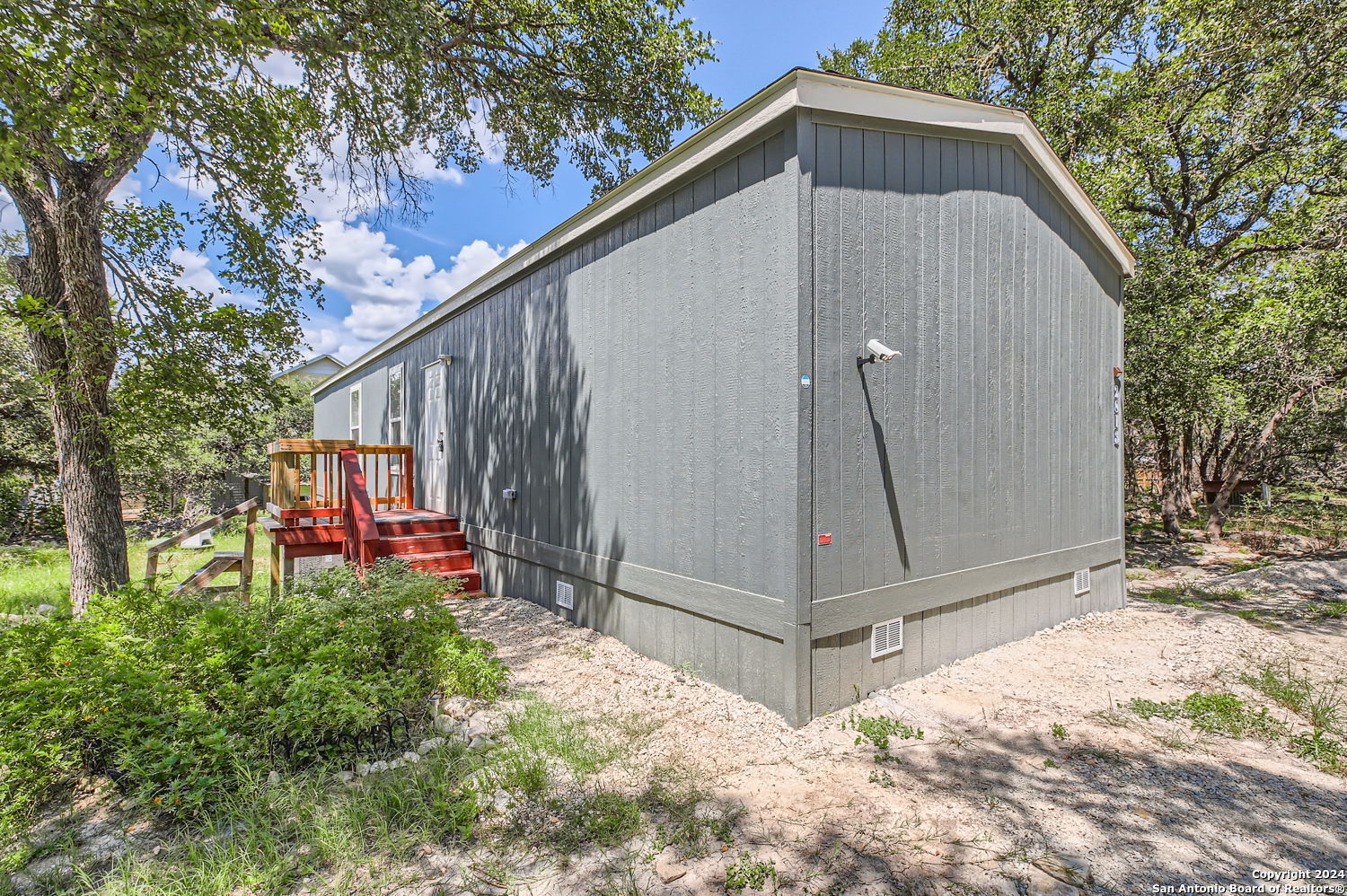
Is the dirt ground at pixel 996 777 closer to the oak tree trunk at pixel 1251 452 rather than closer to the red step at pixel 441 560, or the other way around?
the red step at pixel 441 560

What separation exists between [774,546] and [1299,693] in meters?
3.13

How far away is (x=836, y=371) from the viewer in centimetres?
341

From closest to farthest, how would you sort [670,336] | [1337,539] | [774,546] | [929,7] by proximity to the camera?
1. [774,546]
2. [670,336]
3. [1337,539]
4. [929,7]

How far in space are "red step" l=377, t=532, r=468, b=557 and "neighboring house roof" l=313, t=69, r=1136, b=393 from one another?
302 cm

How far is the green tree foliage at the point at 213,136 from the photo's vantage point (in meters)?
4.10

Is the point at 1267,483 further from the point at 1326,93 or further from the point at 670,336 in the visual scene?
the point at 670,336

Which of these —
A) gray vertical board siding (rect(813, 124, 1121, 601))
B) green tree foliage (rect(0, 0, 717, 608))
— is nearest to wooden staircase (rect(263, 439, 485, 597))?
green tree foliage (rect(0, 0, 717, 608))

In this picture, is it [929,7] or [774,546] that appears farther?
[929,7]

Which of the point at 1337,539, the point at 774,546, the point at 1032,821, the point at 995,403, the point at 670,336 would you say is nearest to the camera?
the point at 1032,821

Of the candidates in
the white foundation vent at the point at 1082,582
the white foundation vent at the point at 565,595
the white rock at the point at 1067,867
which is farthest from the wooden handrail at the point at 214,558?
the white foundation vent at the point at 1082,582

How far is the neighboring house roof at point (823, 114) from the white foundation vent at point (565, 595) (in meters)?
3.01

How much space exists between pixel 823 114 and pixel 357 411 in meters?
10.9

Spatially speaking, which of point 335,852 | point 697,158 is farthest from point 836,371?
point 335,852

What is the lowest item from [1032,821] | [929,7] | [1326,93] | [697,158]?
[1032,821]
